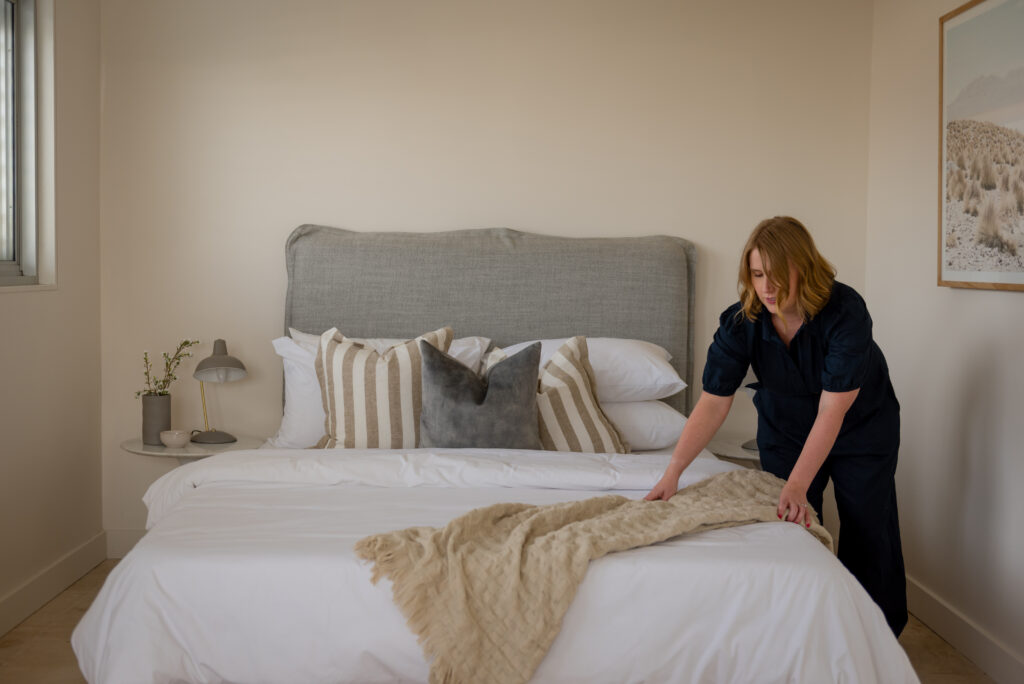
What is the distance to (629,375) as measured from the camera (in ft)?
11.2

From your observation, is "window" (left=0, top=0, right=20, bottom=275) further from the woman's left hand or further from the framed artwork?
the framed artwork

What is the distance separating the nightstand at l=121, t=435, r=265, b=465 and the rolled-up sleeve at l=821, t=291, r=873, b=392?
83.4 inches

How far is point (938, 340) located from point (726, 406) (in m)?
1.14

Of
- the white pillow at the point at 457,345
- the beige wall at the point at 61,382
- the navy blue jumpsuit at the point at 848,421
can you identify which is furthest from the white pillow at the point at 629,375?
the beige wall at the point at 61,382

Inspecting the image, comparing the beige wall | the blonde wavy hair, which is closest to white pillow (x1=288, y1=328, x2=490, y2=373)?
the beige wall

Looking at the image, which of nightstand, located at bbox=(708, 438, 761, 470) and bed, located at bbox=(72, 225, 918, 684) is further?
nightstand, located at bbox=(708, 438, 761, 470)

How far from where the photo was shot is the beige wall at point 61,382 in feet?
10.4

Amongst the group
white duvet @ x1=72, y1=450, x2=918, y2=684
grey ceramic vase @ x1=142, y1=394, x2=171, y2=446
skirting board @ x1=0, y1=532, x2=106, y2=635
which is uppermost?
grey ceramic vase @ x1=142, y1=394, x2=171, y2=446

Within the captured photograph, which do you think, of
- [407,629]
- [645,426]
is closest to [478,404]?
[645,426]

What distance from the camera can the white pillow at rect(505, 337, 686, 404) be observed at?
3.39 metres

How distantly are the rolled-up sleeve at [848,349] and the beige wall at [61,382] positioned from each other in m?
2.55

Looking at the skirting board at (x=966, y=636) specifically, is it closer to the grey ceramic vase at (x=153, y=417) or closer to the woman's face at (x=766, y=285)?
the woman's face at (x=766, y=285)

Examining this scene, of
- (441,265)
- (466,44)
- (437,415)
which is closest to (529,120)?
(466,44)

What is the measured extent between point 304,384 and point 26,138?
1.32m
